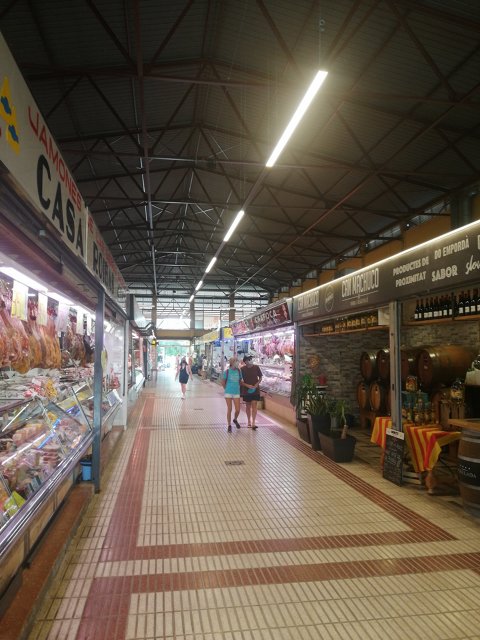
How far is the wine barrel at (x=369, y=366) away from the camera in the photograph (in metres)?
7.71

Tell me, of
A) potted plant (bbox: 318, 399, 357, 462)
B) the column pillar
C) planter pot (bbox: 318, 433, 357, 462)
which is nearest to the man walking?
potted plant (bbox: 318, 399, 357, 462)

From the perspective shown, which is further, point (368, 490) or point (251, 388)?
point (251, 388)

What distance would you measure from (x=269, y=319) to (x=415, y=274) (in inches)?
257

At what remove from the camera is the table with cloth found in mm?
4633

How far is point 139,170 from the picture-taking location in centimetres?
1270

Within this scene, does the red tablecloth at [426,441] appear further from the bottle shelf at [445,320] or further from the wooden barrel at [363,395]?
the wooden barrel at [363,395]

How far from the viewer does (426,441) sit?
4711 millimetres

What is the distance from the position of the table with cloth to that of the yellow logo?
4.54m

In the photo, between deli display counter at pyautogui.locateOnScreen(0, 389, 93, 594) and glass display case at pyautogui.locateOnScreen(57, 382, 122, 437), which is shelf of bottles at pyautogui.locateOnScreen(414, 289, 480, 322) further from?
deli display counter at pyautogui.locateOnScreen(0, 389, 93, 594)

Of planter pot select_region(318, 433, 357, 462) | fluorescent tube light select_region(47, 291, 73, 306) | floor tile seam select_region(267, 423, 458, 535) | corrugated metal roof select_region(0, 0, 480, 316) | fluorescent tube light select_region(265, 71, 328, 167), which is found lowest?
floor tile seam select_region(267, 423, 458, 535)

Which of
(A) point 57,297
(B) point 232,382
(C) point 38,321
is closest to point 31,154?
(C) point 38,321

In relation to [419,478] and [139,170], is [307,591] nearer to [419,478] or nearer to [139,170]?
[419,478]

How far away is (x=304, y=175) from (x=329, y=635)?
1134cm

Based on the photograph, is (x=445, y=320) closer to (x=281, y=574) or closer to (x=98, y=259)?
(x=281, y=574)
